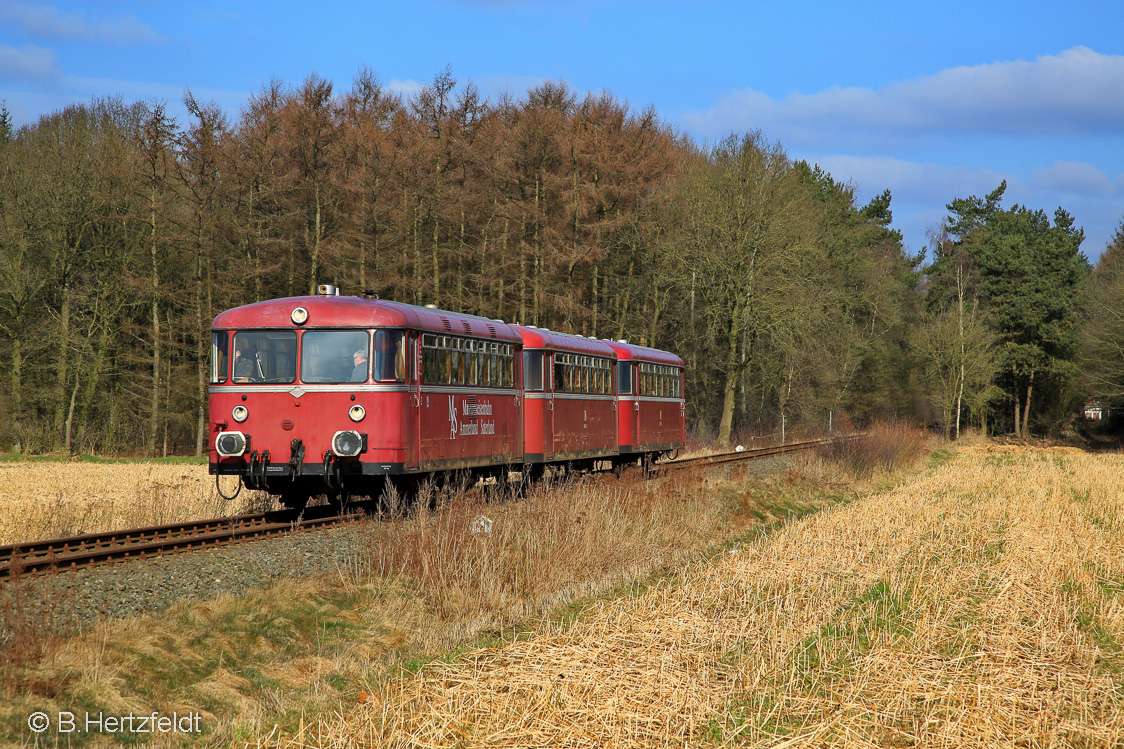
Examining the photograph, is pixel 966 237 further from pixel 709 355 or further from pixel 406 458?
pixel 406 458

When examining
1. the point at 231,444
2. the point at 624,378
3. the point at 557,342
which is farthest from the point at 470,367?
the point at 624,378

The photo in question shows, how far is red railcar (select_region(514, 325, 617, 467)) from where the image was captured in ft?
61.9

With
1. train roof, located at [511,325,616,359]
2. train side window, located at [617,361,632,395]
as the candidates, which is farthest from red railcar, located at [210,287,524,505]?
train side window, located at [617,361,632,395]

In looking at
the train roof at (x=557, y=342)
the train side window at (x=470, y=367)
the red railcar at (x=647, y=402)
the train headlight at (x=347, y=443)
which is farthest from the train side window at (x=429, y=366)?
the red railcar at (x=647, y=402)

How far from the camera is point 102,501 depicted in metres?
15.7

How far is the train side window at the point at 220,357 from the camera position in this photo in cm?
1409

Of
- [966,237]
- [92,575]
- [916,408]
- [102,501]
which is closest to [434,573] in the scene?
[92,575]

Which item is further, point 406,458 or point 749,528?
point 749,528

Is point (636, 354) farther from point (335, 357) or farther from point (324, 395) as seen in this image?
point (324, 395)

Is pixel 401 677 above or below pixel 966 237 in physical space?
below

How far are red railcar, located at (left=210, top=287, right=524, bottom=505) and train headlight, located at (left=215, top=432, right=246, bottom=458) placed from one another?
0.01m

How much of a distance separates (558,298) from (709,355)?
9.64m

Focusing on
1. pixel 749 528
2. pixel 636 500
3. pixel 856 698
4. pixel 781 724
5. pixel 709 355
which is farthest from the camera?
pixel 709 355

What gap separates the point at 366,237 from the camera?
3278 centimetres
